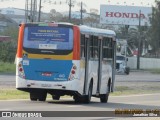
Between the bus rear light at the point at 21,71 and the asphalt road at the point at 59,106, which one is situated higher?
the bus rear light at the point at 21,71

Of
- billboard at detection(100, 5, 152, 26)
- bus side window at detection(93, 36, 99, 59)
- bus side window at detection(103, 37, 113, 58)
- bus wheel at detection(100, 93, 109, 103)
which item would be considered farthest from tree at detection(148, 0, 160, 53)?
bus side window at detection(93, 36, 99, 59)

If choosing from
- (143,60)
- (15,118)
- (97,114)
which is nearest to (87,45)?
(97,114)

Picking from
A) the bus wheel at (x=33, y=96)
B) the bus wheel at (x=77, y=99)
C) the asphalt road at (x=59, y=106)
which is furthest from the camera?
the bus wheel at (x=77, y=99)

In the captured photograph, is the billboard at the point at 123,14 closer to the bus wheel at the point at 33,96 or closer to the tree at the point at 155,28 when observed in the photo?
the tree at the point at 155,28

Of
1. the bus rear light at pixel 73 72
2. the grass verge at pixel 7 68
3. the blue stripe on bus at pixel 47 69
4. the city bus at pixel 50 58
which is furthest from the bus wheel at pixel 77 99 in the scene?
the grass verge at pixel 7 68

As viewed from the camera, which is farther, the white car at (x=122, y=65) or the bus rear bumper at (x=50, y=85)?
the white car at (x=122, y=65)

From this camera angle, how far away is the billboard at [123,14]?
121m

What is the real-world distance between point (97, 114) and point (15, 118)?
4.12 m

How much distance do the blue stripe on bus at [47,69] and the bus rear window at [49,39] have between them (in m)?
0.48

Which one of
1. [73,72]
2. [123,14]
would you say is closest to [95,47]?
[73,72]

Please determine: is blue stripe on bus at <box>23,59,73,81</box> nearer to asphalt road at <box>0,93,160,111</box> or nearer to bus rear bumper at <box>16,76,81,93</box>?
bus rear bumper at <box>16,76,81,93</box>

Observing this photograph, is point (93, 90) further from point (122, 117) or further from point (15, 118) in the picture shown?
point (15, 118)

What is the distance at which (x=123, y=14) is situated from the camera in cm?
12281

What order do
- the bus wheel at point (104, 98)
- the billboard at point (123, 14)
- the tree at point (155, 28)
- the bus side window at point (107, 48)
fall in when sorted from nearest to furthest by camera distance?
the bus side window at point (107, 48) → the bus wheel at point (104, 98) → the tree at point (155, 28) → the billboard at point (123, 14)
